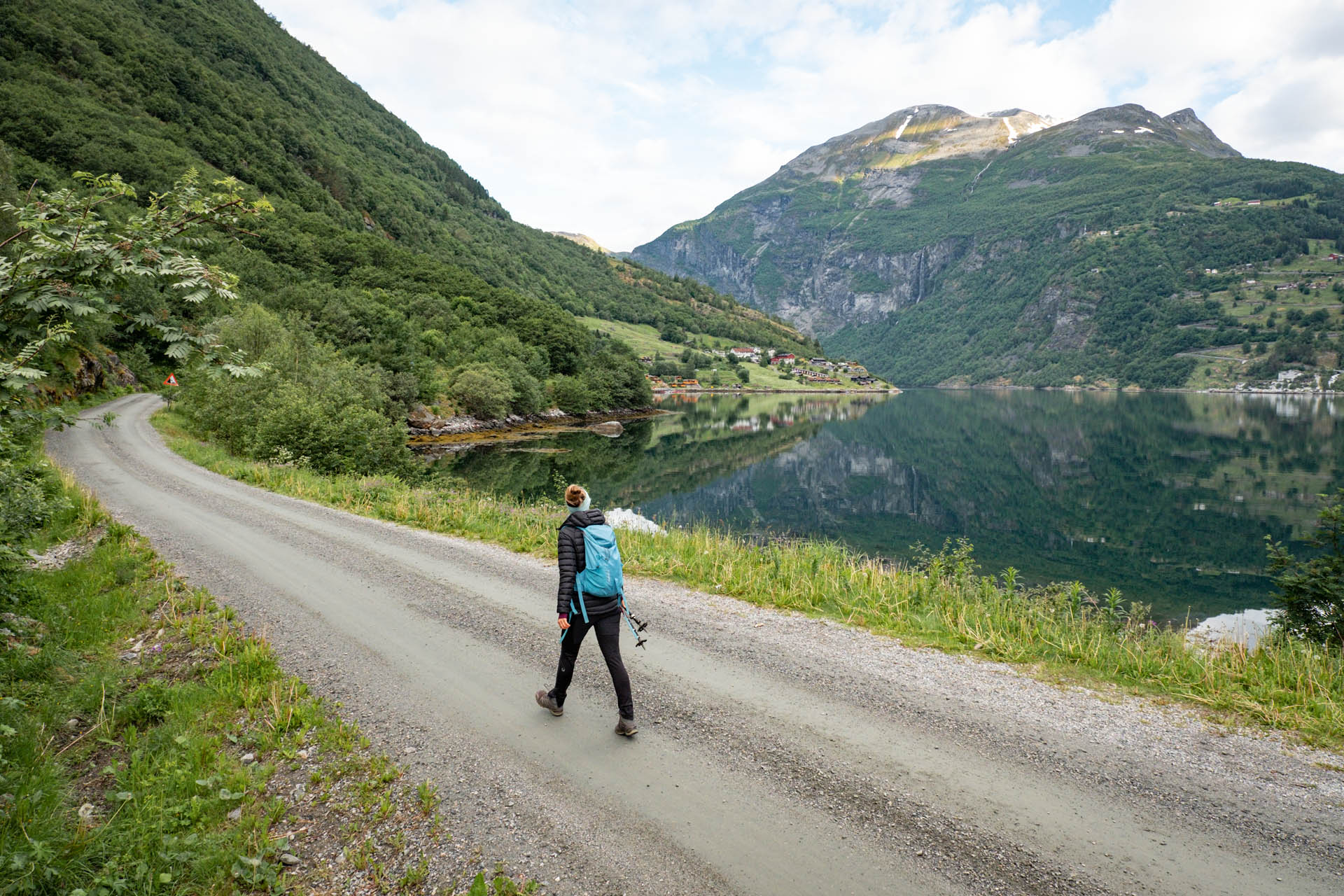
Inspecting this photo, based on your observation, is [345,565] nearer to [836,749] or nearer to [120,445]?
[836,749]

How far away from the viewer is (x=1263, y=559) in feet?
87.9

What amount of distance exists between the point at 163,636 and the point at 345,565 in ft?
13.0

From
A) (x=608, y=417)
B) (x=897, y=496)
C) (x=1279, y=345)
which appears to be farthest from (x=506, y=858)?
(x=1279, y=345)

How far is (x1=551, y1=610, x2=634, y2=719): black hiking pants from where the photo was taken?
270 inches

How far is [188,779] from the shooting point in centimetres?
621

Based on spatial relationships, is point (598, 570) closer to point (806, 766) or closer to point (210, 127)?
point (806, 766)

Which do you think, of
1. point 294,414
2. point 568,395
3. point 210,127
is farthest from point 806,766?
point 210,127

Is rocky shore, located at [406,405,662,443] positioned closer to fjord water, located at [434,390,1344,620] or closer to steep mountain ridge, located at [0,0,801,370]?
fjord water, located at [434,390,1344,620]

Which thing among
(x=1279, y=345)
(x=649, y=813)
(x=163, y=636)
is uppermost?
(x=1279, y=345)

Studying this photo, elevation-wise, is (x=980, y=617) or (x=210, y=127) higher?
(x=210, y=127)

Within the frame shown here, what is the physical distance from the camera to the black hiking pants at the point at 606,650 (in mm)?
6852

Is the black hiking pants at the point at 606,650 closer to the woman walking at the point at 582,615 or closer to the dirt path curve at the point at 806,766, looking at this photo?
the woman walking at the point at 582,615

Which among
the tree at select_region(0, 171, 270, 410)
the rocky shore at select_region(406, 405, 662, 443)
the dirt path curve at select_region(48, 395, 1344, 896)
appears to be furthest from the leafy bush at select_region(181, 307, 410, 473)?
the tree at select_region(0, 171, 270, 410)

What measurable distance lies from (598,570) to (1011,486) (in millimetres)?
46651
